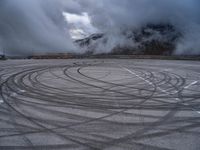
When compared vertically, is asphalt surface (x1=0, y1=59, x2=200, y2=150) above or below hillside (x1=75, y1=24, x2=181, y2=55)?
below

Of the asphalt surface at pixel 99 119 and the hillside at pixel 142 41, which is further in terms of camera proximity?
the hillside at pixel 142 41

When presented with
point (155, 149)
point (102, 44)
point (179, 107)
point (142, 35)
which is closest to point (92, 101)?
point (179, 107)

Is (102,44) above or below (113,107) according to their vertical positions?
above

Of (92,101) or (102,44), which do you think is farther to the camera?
(102,44)

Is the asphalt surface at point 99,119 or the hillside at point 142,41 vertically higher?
the hillside at point 142,41

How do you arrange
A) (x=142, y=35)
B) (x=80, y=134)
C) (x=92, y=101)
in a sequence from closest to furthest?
(x=80, y=134) < (x=92, y=101) < (x=142, y=35)

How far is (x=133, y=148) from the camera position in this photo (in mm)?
4309

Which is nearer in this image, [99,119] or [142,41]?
[99,119]

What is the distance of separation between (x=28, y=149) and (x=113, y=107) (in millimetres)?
3300

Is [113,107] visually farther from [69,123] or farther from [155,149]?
[155,149]

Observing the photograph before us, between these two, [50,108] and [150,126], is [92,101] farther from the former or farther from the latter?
[150,126]

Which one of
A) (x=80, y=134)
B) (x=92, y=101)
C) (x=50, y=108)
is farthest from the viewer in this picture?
(x=92, y=101)

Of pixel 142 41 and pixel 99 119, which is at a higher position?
pixel 142 41

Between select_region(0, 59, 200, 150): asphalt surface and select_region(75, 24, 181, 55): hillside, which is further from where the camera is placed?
select_region(75, 24, 181, 55): hillside
